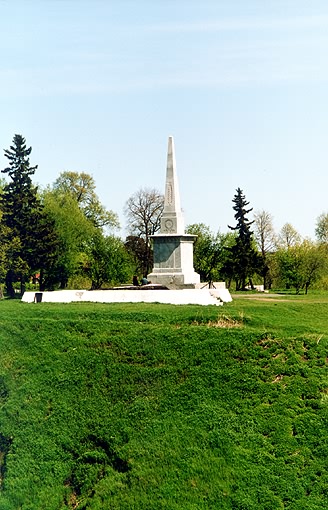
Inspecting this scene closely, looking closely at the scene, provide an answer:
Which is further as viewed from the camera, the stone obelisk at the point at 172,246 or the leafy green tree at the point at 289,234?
the leafy green tree at the point at 289,234

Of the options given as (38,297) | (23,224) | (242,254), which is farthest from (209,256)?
(38,297)

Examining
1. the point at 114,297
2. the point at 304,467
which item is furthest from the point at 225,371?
the point at 114,297

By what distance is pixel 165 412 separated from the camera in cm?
1631

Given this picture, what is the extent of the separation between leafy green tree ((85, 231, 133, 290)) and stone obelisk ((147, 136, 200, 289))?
16.8 metres

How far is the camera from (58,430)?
55.2 feet

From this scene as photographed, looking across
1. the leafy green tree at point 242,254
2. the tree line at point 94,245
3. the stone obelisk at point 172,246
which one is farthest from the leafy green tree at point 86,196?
the stone obelisk at point 172,246

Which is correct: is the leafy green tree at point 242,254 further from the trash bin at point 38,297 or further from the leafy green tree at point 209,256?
the trash bin at point 38,297

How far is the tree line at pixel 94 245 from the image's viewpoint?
37938 mm

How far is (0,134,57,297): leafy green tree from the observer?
3697cm

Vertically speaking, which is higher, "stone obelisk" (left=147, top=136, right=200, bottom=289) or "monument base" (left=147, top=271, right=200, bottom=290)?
"stone obelisk" (left=147, top=136, right=200, bottom=289)

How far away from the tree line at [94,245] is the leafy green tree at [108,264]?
7 cm

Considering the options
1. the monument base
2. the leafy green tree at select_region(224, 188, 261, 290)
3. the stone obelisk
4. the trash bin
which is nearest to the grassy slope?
the trash bin

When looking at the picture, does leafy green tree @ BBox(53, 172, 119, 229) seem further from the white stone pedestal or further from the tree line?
the white stone pedestal

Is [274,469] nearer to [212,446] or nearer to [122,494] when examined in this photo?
[212,446]
